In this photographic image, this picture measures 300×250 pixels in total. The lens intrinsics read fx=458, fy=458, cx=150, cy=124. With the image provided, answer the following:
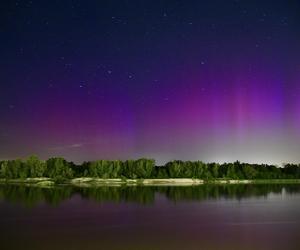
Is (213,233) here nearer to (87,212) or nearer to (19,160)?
(87,212)

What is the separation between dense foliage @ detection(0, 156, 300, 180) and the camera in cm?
10031

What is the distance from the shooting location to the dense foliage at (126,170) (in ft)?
329

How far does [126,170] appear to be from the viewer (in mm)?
104188

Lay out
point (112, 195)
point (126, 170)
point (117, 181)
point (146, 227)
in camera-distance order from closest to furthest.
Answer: point (146, 227), point (112, 195), point (117, 181), point (126, 170)

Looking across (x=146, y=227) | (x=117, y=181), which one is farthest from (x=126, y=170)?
(x=146, y=227)

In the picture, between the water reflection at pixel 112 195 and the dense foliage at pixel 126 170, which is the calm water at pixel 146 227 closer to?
the water reflection at pixel 112 195

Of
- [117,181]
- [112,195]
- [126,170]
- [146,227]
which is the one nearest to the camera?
[146,227]

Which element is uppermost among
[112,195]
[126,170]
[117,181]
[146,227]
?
[126,170]

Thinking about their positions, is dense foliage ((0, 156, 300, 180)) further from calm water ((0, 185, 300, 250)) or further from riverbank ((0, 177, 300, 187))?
calm water ((0, 185, 300, 250))

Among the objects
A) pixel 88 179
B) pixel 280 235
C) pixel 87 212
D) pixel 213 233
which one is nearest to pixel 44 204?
pixel 87 212

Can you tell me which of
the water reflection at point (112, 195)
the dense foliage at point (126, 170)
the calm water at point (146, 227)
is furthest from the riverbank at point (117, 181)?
the calm water at point (146, 227)

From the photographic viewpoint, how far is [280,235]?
2548 cm

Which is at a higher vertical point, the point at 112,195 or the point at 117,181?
the point at 117,181

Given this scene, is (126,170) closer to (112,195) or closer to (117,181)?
(117,181)
